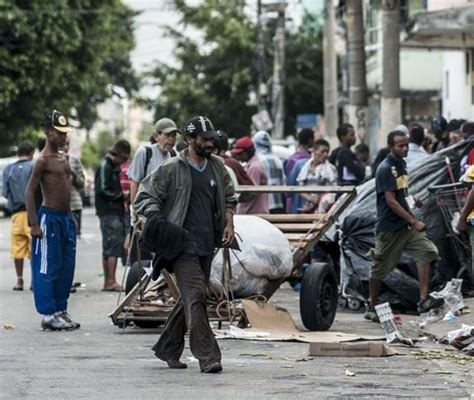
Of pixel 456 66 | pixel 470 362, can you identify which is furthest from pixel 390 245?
pixel 456 66

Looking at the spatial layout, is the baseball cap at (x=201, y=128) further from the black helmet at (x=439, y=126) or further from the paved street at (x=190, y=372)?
the black helmet at (x=439, y=126)

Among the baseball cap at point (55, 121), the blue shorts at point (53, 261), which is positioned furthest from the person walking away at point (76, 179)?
the blue shorts at point (53, 261)

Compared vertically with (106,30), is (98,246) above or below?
below

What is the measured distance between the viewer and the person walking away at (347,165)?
59.8 ft

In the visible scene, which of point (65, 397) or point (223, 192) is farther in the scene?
point (223, 192)

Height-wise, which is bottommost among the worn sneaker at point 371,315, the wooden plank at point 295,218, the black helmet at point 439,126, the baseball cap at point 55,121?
the worn sneaker at point 371,315

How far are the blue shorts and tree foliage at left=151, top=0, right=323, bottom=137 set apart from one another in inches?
1720

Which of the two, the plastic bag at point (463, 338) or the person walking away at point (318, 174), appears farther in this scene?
the person walking away at point (318, 174)

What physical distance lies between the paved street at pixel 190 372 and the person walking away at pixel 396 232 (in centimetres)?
85

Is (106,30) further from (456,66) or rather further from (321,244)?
(321,244)

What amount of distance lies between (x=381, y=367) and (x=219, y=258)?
2630 mm

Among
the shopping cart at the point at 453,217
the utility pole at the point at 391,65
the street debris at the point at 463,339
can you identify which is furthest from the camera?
the utility pole at the point at 391,65

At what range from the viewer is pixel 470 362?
437 inches

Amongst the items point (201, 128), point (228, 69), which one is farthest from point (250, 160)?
point (228, 69)
